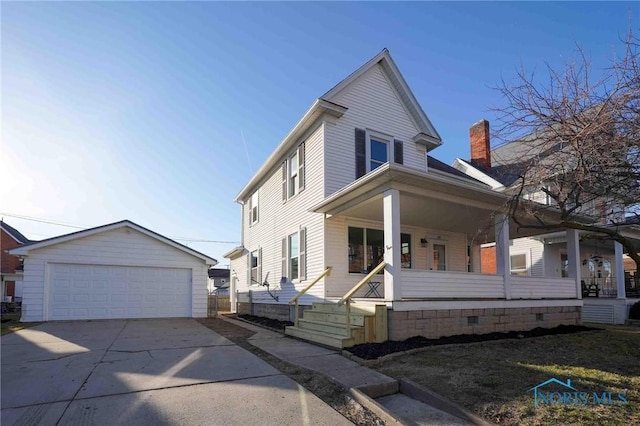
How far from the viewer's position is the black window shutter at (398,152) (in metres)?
13.4

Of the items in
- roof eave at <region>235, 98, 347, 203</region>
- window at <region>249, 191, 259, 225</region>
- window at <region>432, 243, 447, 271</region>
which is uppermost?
roof eave at <region>235, 98, 347, 203</region>

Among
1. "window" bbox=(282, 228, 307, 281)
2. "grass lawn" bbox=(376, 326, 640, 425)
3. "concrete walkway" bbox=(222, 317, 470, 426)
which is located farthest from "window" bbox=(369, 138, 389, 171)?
"grass lawn" bbox=(376, 326, 640, 425)

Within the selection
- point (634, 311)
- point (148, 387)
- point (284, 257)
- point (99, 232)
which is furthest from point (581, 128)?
point (99, 232)

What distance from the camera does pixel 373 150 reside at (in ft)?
43.1

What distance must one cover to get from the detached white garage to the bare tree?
13.8 m

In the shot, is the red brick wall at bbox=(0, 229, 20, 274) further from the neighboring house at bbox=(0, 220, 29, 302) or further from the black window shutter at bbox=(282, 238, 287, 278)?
the black window shutter at bbox=(282, 238, 287, 278)

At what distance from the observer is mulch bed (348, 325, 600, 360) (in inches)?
285

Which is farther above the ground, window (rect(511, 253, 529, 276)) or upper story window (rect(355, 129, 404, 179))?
upper story window (rect(355, 129, 404, 179))

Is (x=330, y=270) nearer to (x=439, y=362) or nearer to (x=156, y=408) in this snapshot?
(x=439, y=362)

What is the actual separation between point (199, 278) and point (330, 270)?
799 centimetres

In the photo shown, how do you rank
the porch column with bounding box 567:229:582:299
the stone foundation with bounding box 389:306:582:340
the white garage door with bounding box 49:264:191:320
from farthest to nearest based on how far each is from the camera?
the white garage door with bounding box 49:264:191:320, the porch column with bounding box 567:229:582:299, the stone foundation with bounding box 389:306:582:340

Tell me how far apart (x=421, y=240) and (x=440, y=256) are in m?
1.14

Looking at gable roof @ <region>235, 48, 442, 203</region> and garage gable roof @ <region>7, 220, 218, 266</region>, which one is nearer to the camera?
gable roof @ <region>235, 48, 442, 203</region>

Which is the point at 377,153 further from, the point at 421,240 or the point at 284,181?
the point at 284,181
